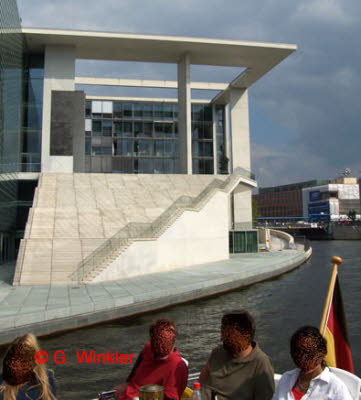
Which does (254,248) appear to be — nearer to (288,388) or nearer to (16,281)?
(16,281)

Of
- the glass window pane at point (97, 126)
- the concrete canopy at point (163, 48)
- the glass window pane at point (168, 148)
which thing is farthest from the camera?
the glass window pane at point (168, 148)

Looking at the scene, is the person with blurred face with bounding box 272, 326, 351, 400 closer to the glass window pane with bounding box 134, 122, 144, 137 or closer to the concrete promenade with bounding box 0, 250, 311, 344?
the concrete promenade with bounding box 0, 250, 311, 344

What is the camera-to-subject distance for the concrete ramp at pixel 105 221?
20.9 metres

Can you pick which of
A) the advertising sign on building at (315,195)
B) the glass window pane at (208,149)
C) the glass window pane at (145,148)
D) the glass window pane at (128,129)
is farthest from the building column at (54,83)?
the advertising sign on building at (315,195)

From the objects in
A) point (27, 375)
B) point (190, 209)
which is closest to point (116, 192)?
point (190, 209)

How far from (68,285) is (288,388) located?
16873 mm

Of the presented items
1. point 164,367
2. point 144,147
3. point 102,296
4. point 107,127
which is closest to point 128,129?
point 107,127

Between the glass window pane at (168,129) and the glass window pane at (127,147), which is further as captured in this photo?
the glass window pane at (168,129)

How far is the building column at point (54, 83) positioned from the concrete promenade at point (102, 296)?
15.4m

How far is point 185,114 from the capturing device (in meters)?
42.3

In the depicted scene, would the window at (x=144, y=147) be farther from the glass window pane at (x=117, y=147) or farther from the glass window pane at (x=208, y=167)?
the glass window pane at (x=208, y=167)

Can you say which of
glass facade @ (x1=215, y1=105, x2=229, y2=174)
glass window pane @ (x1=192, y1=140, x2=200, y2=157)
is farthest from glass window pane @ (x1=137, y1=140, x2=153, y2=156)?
glass facade @ (x1=215, y1=105, x2=229, y2=174)

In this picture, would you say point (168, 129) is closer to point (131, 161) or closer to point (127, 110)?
point (127, 110)

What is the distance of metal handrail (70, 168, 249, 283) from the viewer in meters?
20.6
